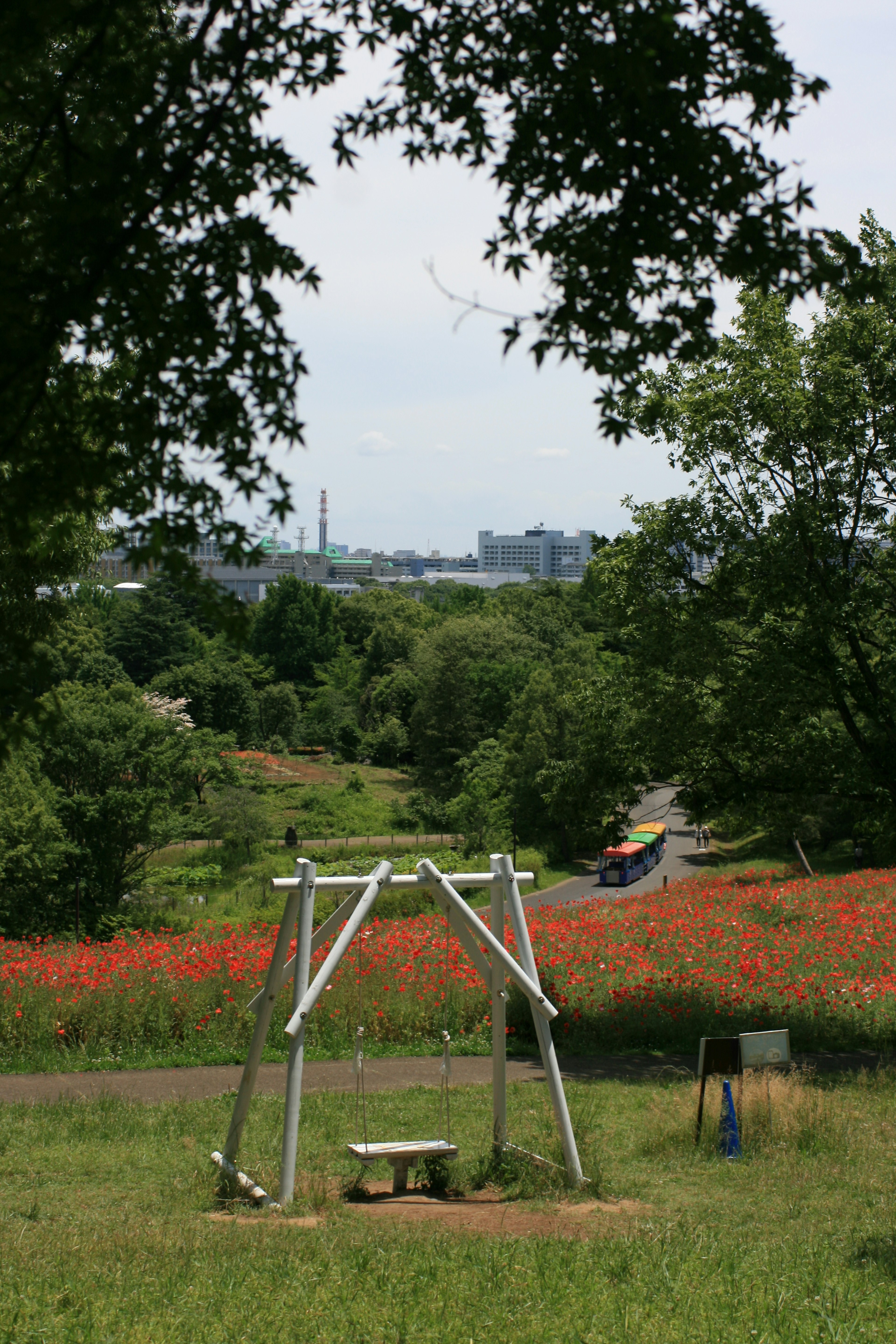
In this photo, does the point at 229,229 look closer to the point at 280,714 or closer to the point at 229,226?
the point at 229,226

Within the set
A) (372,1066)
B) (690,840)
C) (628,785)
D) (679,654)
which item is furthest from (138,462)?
(690,840)

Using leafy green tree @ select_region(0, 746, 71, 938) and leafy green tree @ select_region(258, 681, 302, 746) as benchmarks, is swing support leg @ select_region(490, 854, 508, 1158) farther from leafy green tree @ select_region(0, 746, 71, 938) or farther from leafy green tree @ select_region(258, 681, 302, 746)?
leafy green tree @ select_region(258, 681, 302, 746)

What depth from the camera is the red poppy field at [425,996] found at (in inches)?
492

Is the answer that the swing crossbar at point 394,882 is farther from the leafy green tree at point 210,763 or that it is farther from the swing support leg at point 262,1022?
the leafy green tree at point 210,763

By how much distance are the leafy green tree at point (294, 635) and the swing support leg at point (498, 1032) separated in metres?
88.8

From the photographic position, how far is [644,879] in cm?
4534

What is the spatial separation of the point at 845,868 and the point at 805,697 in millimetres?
27407

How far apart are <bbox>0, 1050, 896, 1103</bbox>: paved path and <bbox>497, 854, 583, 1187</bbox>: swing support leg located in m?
3.53

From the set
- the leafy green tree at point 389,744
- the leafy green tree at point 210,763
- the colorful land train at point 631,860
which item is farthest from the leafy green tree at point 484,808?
the leafy green tree at point 389,744

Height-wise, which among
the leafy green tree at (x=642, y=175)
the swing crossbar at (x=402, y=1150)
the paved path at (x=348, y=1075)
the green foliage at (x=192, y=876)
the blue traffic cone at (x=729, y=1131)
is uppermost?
the leafy green tree at (x=642, y=175)

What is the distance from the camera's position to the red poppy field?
12.5 meters

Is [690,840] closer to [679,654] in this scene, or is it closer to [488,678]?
[488,678]

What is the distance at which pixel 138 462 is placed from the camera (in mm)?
4027

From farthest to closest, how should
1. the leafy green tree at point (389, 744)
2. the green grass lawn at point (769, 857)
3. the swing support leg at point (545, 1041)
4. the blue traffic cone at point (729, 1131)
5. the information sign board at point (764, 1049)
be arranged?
1. the leafy green tree at point (389, 744)
2. the green grass lawn at point (769, 857)
3. the information sign board at point (764, 1049)
4. the blue traffic cone at point (729, 1131)
5. the swing support leg at point (545, 1041)
